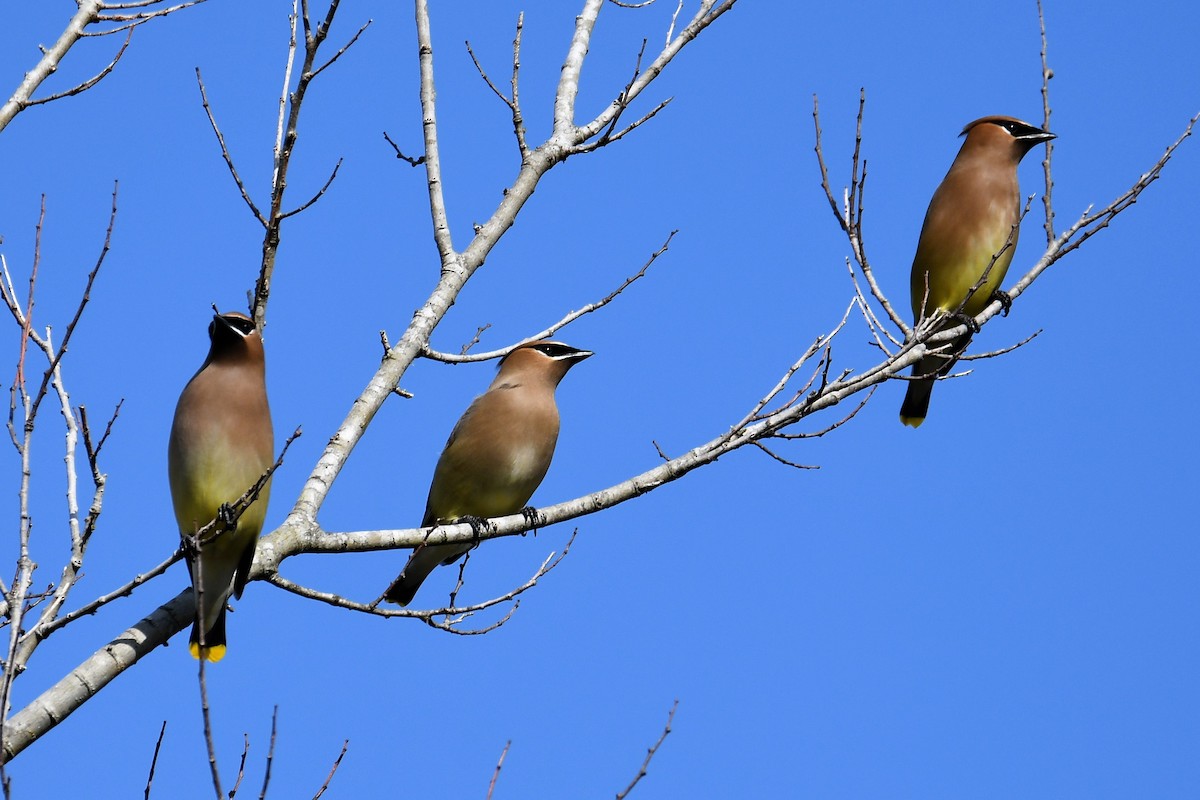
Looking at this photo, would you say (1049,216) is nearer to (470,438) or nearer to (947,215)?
(947,215)

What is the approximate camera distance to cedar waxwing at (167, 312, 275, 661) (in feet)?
12.7

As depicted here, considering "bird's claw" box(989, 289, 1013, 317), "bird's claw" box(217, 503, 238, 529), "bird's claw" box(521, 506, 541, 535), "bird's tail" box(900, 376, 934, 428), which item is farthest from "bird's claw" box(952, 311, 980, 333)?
"bird's claw" box(217, 503, 238, 529)

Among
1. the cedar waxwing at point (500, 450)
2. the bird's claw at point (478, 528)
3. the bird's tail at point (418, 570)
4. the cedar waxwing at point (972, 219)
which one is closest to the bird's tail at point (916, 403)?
the cedar waxwing at point (972, 219)

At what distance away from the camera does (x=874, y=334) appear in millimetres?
4289

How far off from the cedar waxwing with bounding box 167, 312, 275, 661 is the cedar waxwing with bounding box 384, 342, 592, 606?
154 cm

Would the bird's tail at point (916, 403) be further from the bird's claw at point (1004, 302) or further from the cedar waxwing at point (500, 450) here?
the cedar waxwing at point (500, 450)

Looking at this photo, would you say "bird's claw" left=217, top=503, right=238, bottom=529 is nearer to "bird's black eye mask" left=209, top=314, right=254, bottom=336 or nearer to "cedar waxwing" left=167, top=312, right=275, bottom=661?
"cedar waxwing" left=167, top=312, right=275, bottom=661

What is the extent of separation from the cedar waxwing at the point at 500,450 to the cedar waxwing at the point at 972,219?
1.71m

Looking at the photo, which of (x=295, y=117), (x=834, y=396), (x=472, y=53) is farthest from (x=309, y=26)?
(x=834, y=396)

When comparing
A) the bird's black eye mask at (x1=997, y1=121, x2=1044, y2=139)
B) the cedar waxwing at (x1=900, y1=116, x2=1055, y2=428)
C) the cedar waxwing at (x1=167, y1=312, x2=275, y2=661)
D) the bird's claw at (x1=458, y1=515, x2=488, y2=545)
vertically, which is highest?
the bird's black eye mask at (x1=997, y1=121, x2=1044, y2=139)

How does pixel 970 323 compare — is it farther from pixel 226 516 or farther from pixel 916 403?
pixel 226 516

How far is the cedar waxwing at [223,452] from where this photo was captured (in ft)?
12.7

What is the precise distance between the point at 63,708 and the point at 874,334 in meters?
2.53

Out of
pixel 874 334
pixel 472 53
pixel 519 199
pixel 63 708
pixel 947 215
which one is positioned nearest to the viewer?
pixel 63 708
